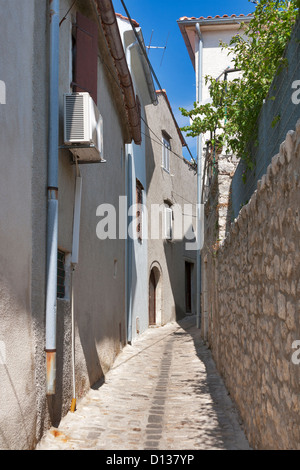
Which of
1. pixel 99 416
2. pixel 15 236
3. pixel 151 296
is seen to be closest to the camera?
pixel 15 236

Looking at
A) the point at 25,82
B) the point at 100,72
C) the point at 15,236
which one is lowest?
the point at 15,236

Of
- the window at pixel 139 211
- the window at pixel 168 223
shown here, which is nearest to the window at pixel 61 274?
the window at pixel 139 211

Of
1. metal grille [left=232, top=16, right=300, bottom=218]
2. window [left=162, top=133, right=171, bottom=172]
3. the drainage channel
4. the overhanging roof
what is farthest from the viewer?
window [left=162, top=133, right=171, bottom=172]

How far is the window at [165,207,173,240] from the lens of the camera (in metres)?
19.5

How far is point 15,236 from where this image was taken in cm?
416

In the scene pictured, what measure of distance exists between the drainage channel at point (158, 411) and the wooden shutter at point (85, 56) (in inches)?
160

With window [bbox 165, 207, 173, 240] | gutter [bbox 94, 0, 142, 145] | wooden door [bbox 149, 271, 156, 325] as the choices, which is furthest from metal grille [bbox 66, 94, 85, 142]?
window [bbox 165, 207, 173, 240]

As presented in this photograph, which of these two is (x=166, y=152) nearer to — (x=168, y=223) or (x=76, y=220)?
(x=168, y=223)

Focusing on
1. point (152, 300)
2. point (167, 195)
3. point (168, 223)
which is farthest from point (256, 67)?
point (167, 195)

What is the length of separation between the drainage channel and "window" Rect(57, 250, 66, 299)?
69.4 inches

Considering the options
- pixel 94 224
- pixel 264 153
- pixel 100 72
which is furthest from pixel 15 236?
pixel 100 72

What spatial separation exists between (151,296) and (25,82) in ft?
46.4

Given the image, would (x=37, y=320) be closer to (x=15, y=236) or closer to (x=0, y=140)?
(x=15, y=236)

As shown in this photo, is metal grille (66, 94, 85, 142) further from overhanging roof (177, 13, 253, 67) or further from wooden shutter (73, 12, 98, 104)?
overhanging roof (177, 13, 253, 67)
